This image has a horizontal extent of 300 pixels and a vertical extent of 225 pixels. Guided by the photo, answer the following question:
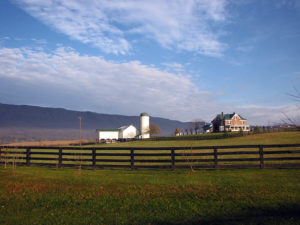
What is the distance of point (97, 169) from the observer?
14750mm

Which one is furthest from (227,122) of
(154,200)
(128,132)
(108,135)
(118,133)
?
(154,200)

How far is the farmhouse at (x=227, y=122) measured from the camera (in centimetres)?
8419

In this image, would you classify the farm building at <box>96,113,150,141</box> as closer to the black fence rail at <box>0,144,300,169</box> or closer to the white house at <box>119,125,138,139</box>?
the white house at <box>119,125,138,139</box>

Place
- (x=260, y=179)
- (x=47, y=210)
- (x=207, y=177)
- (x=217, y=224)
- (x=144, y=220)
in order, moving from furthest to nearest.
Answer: (x=207, y=177) → (x=260, y=179) → (x=47, y=210) → (x=144, y=220) → (x=217, y=224)

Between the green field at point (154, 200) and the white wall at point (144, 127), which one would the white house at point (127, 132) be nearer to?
the white wall at point (144, 127)

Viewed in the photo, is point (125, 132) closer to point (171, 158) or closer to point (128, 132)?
point (128, 132)

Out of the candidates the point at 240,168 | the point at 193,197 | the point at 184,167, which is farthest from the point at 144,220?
the point at 240,168

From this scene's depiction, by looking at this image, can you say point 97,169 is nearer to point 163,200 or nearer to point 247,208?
point 163,200

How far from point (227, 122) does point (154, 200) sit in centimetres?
8294

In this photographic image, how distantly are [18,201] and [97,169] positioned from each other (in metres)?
7.17

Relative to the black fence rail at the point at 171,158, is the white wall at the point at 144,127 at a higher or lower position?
higher

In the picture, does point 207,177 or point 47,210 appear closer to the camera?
point 47,210

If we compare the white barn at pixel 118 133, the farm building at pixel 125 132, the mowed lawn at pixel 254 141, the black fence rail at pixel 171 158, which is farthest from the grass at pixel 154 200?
the white barn at pixel 118 133

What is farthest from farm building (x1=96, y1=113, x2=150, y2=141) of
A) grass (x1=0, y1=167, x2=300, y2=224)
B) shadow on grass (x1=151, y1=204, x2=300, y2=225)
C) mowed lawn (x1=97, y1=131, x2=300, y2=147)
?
shadow on grass (x1=151, y1=204, x2=300, y2=225)
